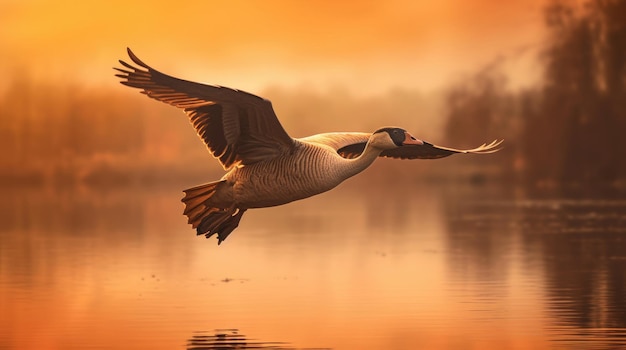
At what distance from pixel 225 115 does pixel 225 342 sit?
3.57 metres

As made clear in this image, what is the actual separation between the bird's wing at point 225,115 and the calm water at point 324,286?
9.79ft

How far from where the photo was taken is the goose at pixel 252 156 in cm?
1977

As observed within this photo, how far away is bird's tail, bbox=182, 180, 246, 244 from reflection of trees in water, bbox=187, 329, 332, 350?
1623 millimetres

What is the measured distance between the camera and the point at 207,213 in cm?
2092

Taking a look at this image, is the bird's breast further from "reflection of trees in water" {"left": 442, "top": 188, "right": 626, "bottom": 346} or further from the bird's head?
"reflection of trees in water" {"left": 442, "top": 188, "right": 626, "bottom": 346}

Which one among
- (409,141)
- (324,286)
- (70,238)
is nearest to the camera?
(409,141)

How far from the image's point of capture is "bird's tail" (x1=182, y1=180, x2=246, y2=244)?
67.9ft

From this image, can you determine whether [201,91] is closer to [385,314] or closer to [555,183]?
[385,314]

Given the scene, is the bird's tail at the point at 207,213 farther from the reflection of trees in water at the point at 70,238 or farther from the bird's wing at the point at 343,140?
the reflection of trees in water at the point at 70,238

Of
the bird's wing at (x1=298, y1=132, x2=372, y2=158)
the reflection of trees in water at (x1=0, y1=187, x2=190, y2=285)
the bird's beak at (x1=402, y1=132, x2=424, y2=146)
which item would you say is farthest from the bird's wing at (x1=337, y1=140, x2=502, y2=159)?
the reflection of trees in water at (x1=0, y1=187, x2=190, y2=285)

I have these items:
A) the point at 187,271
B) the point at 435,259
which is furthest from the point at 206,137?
the point at 435,259

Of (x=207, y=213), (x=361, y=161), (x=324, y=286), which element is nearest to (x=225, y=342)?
(x=207, y=213)

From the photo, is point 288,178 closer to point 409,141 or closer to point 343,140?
point 409,141

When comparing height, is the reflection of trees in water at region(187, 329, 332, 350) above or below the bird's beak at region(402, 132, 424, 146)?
below
